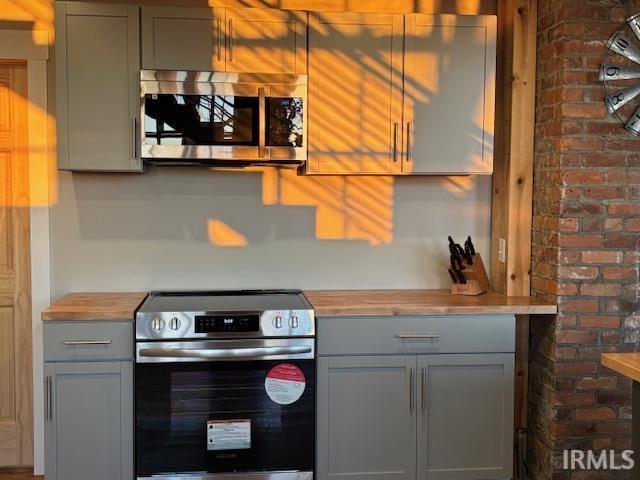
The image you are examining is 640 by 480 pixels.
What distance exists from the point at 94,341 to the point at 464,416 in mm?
1690

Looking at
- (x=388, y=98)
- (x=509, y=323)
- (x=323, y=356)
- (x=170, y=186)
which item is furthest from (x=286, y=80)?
(x=509, y=323)

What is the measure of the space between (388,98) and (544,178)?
33.7 inches

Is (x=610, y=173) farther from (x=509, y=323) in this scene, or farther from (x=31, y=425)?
(x=31, y=425)

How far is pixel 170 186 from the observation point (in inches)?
137

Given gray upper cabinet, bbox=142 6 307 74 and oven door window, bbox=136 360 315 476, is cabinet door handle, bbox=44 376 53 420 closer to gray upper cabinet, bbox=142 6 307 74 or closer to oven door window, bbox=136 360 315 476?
oven door window, bbox=136 360 315 476

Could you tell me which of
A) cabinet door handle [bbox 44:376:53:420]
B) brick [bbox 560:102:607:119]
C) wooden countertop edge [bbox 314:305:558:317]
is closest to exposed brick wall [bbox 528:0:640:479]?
brick [bbox 560:102:607:119]

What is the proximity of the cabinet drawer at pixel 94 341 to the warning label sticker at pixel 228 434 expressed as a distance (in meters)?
0.48

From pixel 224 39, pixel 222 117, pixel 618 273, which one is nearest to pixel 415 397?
pixel 618 273

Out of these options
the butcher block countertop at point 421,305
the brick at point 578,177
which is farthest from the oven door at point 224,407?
the brick at point 578,177

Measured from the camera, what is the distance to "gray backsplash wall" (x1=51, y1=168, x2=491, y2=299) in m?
3.47

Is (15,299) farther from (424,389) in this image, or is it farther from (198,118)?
(424,389)

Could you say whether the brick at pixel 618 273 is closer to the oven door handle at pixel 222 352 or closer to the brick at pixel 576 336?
the brick at pixel 576 336

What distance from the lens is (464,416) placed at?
3.13 meters

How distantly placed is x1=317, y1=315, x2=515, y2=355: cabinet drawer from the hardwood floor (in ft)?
5.62
